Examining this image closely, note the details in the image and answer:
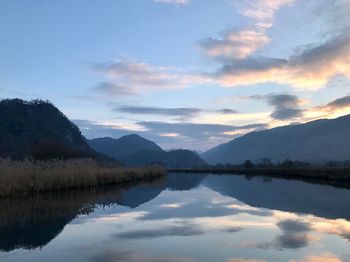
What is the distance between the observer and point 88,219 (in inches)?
558

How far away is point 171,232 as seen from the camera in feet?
38.8

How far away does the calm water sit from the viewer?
9.05 meters

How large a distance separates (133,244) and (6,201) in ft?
33.1

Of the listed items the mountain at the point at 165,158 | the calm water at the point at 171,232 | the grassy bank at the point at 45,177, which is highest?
the mountain at the point at 165,158

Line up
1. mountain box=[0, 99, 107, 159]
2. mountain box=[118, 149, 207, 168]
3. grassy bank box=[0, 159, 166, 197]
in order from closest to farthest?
grassy bank box=[0, 159, 166, 197], mountain box=[0, 99, 107, 159], mountain box=[118, 149, 207, 168]

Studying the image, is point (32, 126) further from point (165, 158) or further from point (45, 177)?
point (165, 158)

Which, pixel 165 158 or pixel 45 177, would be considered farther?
pixel 165 158

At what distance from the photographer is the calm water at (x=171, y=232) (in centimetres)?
905

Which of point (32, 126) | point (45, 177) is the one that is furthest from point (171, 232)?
point (32, 126)

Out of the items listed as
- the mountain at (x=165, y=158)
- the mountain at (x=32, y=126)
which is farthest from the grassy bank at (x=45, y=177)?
the mountain at (x=165, y=158)

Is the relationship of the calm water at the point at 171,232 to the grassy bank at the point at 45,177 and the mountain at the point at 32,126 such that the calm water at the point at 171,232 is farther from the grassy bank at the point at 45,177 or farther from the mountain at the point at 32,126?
the mountain at the point at 32,126

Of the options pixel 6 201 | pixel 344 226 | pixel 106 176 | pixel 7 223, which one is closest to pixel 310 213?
pixel 344 226

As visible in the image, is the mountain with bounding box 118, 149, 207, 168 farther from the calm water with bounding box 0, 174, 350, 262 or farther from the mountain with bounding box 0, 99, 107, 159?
the calm water with bounding box 0, 174, 350, 262

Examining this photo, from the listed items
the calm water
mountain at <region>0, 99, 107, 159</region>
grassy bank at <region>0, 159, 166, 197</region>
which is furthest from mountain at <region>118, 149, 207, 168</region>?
the calm water
